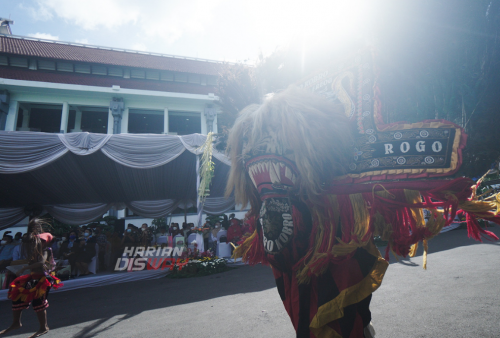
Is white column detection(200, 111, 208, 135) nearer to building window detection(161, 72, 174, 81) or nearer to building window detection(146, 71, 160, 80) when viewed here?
building window detection(161, 72, 174, 81)

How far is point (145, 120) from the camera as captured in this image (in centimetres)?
1728

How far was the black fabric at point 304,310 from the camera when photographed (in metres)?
1.37

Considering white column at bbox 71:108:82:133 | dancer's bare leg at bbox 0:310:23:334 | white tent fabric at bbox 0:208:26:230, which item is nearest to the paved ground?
dancer's bare leg at bbox 0:310:23:334

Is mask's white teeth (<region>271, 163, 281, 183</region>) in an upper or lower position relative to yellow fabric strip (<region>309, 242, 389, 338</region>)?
upper

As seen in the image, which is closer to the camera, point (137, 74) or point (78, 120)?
point (78, 120)

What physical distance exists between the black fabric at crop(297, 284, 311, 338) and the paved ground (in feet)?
5.86

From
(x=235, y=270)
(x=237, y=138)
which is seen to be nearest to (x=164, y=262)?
(x=235, y=270)

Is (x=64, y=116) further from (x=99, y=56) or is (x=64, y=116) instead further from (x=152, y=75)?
(x=152, y=75)

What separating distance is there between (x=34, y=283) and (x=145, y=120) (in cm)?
1490

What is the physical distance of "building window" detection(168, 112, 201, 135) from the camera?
1691 cm

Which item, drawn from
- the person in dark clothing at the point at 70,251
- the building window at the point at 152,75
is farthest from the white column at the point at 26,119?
the person in dark clothing at the point at 70,251

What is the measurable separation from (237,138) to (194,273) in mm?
6189

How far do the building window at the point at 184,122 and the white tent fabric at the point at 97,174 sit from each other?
26.2 feet

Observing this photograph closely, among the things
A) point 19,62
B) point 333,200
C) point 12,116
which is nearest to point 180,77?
point 19,62
